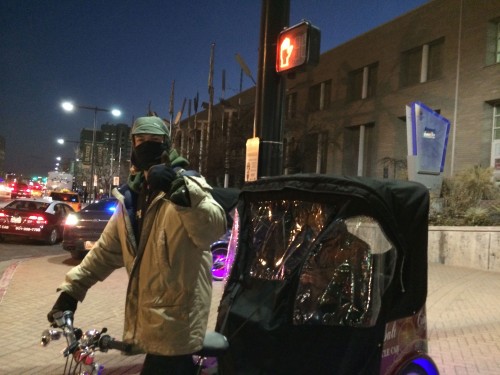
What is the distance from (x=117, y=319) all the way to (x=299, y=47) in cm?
423

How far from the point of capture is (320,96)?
3039cm

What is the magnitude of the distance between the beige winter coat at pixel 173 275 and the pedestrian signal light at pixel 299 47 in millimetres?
3910

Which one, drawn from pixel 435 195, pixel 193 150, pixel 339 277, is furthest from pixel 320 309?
pixel 193 150

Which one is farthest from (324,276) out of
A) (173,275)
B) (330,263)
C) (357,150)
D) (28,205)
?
(357,150)

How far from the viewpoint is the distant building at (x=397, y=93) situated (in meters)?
19.3

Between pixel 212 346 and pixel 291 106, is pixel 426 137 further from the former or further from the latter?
pixel 291 106

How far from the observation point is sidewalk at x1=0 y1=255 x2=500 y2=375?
4.78 metres

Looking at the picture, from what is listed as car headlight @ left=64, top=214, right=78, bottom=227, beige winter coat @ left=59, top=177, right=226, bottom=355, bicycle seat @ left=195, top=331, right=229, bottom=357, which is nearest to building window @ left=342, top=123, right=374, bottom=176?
car headlight @ left=64, top=214, right=78, bottom=227

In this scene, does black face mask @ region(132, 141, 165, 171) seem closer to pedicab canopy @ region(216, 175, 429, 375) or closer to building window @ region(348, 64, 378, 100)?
pedicab canopy @ region(216, 175, 429, 375)

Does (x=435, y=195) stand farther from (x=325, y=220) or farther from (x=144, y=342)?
(x=144, y=342)

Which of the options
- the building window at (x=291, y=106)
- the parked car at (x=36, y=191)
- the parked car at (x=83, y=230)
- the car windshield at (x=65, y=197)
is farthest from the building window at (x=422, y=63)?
the parked car at (x=36, y=191)

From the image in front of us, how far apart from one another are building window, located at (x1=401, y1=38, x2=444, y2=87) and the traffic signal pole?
1772 centimetres

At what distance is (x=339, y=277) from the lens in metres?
3.00

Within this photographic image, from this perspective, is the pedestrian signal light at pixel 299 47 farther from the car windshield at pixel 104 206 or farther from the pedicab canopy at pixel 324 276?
the car windshield at pixel 104 206
